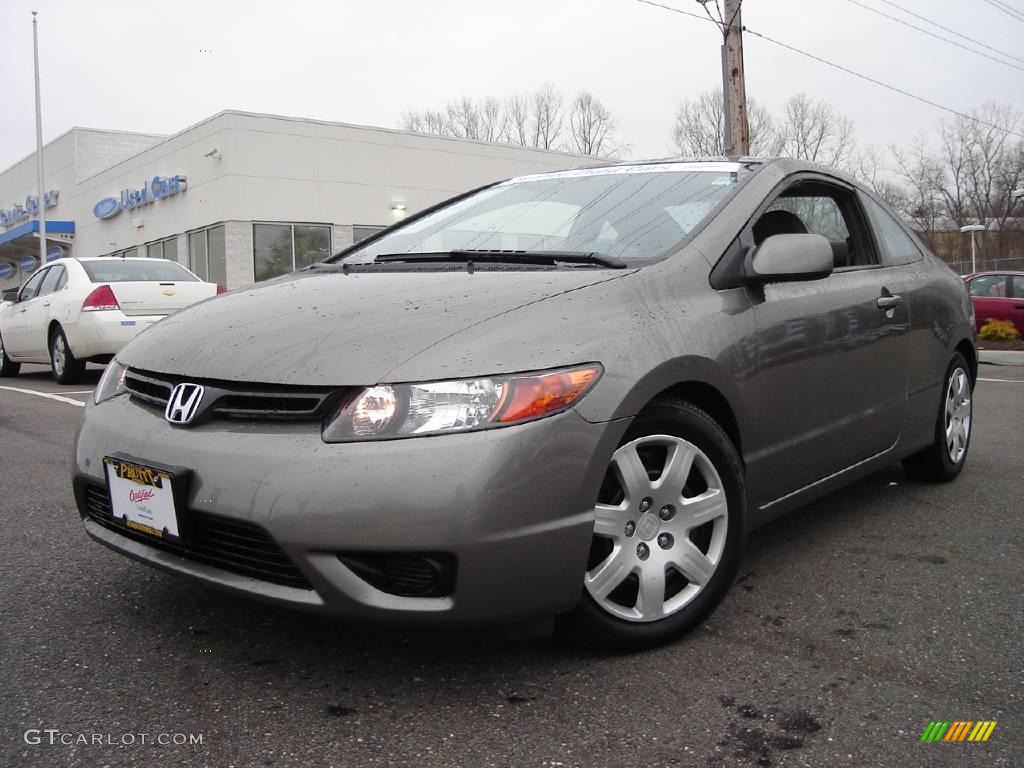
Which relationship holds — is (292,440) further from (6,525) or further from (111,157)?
(111,157)

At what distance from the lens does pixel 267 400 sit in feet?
7.20

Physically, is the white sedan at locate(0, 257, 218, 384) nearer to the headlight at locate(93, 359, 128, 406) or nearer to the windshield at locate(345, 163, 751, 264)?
the windshield at locate(345, 163, 751, 264)

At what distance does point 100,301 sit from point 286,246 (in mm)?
14923

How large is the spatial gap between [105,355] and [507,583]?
8342 mm

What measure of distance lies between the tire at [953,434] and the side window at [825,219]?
0.88 m

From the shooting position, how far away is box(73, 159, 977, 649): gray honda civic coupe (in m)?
2.05

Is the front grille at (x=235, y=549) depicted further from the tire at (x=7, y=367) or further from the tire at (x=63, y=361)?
the tire at (x=7, y=367)

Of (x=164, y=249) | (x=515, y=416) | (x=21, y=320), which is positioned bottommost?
(x=515, y=416)

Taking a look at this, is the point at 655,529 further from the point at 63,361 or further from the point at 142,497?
the point at 63,361

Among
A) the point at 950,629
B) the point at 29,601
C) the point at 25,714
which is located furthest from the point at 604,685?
the point at 29,601

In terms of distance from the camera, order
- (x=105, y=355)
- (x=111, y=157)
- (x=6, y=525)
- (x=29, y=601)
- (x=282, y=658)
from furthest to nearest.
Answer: (x=111, y=157) < (x=105, y=355) < (x=6, y=525) < (x=29, y=601) < (x=282, y=658)

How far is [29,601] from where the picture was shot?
2.80 metres

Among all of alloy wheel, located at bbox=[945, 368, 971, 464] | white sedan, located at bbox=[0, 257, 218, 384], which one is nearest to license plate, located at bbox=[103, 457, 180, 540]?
alloy wheel, located at bbox=[945, 368, 971, 464]

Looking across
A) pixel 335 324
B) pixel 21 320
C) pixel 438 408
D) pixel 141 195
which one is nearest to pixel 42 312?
pixel 21 320
